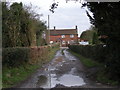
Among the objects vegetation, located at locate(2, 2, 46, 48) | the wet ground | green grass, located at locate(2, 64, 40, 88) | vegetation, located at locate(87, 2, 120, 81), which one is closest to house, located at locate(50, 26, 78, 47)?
vegetation, located at locate(2, 2, 46, 48)

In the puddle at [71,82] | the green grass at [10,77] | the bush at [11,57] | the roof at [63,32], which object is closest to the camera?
the puddle at [71,82]

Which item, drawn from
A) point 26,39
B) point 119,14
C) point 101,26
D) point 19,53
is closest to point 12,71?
point 19,53

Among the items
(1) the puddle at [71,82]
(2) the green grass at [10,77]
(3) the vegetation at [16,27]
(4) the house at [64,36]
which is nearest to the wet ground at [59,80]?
(1) the puddle at [71,82]

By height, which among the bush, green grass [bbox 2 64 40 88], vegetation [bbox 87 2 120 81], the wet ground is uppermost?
vegetation [bbox 87 2 120 81]

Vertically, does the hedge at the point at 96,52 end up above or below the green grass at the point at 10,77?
above

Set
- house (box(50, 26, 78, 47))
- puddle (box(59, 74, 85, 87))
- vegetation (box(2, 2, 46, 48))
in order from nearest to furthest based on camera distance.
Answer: puddle (box(59, 74, 85, 87)) < vegetation (box(2, 2, 46, 48)) < house (box(50, 26, 78, 47))

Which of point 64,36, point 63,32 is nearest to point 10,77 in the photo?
point 64,36

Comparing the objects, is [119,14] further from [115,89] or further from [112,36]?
[115,89]

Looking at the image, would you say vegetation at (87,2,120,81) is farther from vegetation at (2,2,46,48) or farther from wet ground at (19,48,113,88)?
vegetation at (2,2,46,48)

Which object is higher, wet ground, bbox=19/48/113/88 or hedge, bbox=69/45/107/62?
hedge, bbox=69/45/107/62

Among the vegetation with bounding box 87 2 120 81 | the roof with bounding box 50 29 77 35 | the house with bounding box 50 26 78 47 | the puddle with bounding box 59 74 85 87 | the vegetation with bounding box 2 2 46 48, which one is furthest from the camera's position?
the roof with bounding box 50 29 77 35

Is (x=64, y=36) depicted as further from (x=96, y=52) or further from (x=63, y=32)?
(x=96, y=52)

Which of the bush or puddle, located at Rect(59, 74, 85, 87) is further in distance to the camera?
the bush

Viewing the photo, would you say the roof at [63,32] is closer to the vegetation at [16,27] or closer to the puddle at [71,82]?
the vegetation at [16,27]
